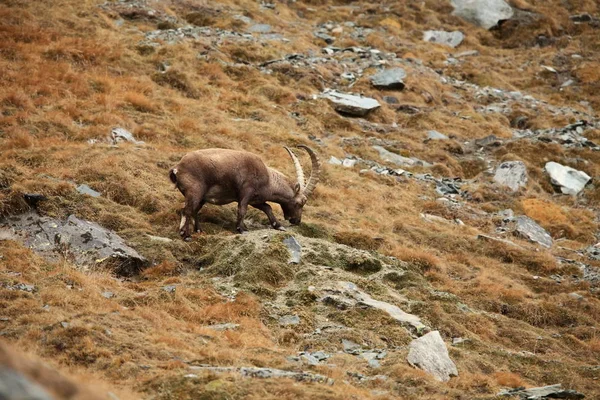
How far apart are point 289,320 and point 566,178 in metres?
18.5

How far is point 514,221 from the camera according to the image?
2375cm

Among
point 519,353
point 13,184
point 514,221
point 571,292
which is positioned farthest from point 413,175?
point 13,184

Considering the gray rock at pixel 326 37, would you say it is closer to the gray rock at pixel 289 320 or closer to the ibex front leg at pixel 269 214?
the ibex front leg at pixel 269 214

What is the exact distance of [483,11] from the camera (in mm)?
48000

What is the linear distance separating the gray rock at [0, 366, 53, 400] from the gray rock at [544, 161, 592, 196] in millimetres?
26594

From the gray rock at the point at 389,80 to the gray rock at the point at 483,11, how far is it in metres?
15.1

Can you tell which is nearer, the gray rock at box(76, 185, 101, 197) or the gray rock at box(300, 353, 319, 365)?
the gray rock at box(300, 353, 319, 365)

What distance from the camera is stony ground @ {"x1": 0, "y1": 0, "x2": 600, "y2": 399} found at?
435 inches

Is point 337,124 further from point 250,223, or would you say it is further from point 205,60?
point 250,223

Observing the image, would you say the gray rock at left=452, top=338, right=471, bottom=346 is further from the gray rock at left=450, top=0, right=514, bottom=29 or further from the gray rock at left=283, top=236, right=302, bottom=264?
the gray rock at left=450, top=0, right=514, bottom=29

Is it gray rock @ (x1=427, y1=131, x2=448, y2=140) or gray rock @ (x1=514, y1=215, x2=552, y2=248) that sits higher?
gray rock @ (x1=514, y1=215, x2=552, y2=248)

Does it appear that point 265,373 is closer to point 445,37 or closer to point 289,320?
point 289,320

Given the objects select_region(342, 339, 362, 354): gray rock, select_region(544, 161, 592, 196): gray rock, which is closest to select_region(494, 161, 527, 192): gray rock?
select_region(544, 161, 592, 196): gray rock

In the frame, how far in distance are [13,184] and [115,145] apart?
5.04m
